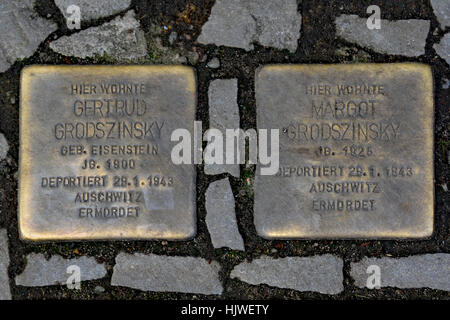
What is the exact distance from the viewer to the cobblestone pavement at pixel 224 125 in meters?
1.73

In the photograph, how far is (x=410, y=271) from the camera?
1726mm

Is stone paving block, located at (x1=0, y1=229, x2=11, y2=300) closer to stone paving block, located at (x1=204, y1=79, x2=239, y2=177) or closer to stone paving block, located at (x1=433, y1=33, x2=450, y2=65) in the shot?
stone paving block, located at (x1=204, y1=79, x2=239, y2=177)

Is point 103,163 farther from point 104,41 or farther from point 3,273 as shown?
point 3,273

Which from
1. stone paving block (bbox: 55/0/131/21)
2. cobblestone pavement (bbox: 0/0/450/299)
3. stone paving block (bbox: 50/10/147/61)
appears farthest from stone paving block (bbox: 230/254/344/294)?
stone paving block (bbox: 55/0/131/21)

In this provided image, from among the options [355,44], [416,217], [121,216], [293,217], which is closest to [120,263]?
[121,216]

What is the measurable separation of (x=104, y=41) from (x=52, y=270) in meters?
1.04

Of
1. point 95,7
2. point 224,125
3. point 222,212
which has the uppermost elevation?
point 95,7

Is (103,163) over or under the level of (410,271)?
over

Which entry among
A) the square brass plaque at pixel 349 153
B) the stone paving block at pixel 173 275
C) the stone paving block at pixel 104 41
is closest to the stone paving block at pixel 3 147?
the stone paving block at pixel 104 41

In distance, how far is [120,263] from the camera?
1.75 meters

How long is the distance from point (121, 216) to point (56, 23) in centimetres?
91

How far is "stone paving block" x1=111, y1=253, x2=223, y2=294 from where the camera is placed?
1.74 metres

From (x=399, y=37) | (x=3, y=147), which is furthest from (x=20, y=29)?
(x=399, y=37)
